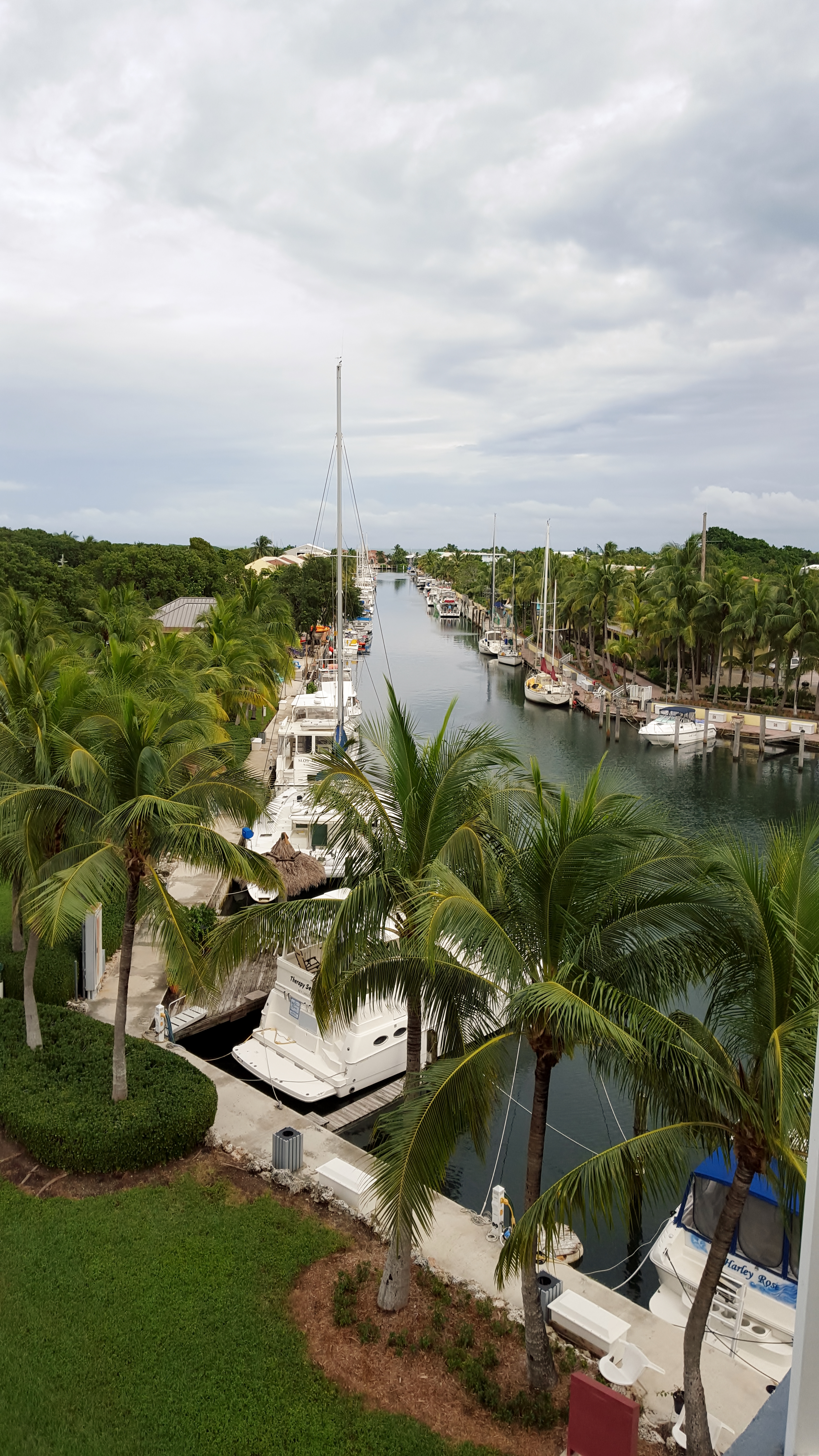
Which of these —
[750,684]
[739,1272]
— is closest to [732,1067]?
[739,1272]

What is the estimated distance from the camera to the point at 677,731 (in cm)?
5056

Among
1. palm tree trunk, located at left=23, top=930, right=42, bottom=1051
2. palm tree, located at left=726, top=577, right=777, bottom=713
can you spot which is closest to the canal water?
palm tree trunk, located at left=23, top=930, right=42, bottom=1051

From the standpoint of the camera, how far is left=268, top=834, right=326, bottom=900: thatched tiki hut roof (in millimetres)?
23734

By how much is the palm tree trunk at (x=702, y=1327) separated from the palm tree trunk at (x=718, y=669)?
52785 millimetres

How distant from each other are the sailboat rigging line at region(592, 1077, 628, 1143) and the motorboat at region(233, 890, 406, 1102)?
13.0 feet

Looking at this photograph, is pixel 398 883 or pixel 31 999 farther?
pixel 31 999

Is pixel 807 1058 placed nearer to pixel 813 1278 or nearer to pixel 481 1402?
pixel 813 1278

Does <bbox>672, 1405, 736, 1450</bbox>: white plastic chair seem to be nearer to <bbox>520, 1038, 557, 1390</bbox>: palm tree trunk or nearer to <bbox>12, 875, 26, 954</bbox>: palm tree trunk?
<bbox>520, 1038, 557, 1390</bbox>: palm tree trunk

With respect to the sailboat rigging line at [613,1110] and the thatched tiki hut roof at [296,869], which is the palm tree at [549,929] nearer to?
the sailboat rigging line at [613,1110]

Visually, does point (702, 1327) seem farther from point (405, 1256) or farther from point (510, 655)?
point (510, 655)

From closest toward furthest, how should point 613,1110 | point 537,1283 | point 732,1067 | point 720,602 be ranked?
point 732,1067
point 537,1283
point 613,1110
point 720,602

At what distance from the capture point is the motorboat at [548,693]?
65312mm

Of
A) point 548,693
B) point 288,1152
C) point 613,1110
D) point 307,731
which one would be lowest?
point 613,1110

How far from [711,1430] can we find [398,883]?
19.3 feet
